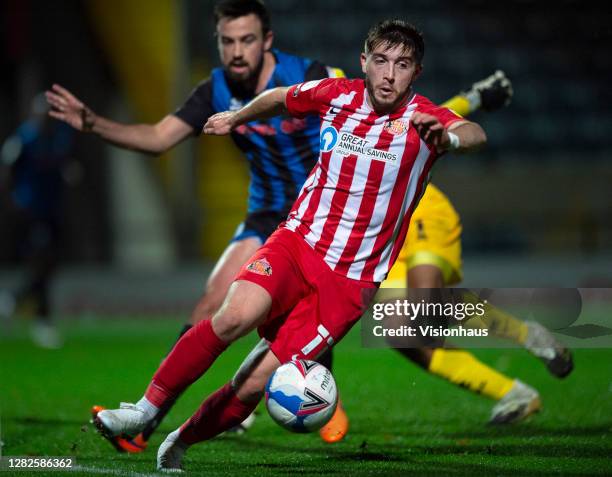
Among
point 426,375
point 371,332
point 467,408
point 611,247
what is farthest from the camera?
point 611,247

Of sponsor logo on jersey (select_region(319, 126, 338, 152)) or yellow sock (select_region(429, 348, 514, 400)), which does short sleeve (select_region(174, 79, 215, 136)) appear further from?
yellow sock (select_region(429, 348, 514, 400))

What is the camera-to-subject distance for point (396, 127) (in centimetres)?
450

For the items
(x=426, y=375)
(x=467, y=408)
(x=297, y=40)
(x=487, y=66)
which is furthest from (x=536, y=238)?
(x=467, y=408)

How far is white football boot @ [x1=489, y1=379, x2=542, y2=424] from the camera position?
577 cm

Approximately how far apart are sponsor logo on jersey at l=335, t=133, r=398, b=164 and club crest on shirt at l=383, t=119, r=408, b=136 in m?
0.08

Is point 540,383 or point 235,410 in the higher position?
point 235,410

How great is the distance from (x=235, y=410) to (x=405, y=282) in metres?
1.90

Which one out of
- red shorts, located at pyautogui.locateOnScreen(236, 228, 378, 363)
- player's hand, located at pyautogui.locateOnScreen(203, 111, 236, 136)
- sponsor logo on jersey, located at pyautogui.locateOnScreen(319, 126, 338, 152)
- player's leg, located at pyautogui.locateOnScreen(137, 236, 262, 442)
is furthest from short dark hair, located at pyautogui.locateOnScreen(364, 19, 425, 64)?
player's leg, located at pyautogui.locateOnScreen(137, 236, 262, 442)

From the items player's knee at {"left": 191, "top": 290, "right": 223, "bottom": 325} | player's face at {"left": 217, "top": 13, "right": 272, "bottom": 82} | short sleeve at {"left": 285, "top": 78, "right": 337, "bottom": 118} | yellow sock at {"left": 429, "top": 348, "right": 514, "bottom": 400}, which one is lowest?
yellow sock at {"left": 429, "top": 348, "right": 514, "bottom": 400}

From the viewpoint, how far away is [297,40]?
1758 centimetres

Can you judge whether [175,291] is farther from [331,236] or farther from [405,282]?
[331,236]

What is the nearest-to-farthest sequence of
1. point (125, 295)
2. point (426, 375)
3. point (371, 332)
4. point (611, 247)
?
point (371, 332)
point (426, 375)
point (125, 295)
point (611, 247)

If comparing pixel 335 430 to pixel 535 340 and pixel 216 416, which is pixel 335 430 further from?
pixel 535 340

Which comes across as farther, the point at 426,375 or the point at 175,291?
the point at 175,291
